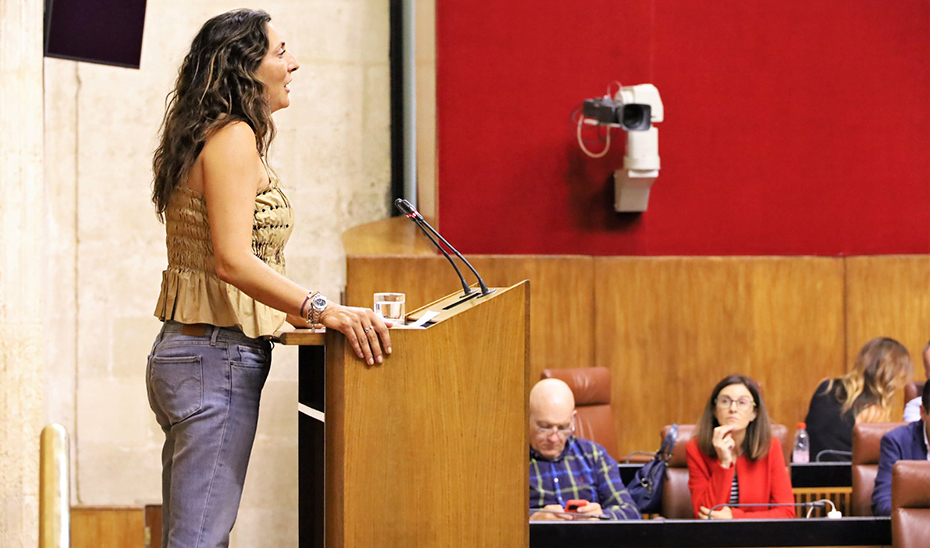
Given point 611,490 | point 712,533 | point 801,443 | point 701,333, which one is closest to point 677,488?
point 611,490

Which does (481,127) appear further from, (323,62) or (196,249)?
(196,249)

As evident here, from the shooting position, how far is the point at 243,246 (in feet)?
6.23

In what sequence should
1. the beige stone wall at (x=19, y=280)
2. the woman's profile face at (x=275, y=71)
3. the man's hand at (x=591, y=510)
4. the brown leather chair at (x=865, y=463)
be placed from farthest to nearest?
the brown leather chair at (x=865, y=463)
the man's hand at (x=591, y=510)
the beige stone wall at (x=19, y=280)
the woman's profile face at (x=275, y=71)

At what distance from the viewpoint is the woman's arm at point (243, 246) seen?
1888mm

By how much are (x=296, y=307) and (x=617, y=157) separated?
14.0ft

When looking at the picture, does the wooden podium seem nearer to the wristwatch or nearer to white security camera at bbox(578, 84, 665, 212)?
the wristwatch

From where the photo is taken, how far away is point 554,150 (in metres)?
5.89

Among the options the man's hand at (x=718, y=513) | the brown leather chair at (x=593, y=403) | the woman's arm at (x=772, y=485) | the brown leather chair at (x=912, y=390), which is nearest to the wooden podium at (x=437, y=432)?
the man's hand at (x=718, y=513)

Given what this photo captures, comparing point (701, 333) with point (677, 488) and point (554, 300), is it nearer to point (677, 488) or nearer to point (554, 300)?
point (554, 300)

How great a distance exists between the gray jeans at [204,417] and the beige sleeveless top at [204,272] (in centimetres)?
3

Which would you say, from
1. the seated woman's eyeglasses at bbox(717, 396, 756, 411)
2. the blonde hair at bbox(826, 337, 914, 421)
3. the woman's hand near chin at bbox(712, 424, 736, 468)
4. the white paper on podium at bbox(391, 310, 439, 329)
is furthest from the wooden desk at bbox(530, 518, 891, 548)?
the blonde hair at bbox(826, 337, 914, 421)

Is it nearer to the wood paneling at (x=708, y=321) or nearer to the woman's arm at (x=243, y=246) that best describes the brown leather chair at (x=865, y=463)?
the wood paneling at (x=708, y=321)

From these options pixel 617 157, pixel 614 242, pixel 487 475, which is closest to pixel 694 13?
pixel 617 157

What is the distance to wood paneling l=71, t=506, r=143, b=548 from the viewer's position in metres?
5.64
